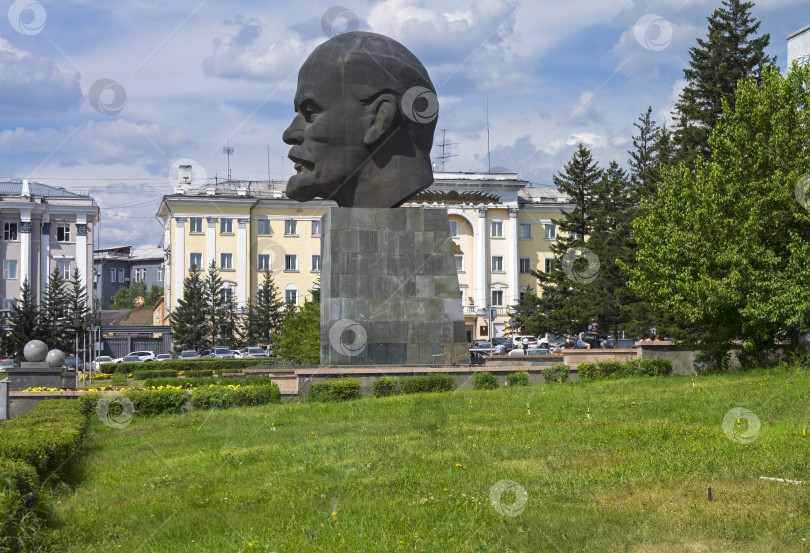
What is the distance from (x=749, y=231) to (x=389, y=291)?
757cm

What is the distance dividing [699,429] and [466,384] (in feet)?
27.1

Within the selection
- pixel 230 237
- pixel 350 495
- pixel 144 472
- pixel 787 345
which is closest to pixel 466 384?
pixel 787 345

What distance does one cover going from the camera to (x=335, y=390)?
666 inches

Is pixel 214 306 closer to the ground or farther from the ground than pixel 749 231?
closer to the ground

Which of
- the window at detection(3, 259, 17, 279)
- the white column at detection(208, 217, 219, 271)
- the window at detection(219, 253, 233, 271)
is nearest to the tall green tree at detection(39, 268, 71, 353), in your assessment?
the window at detection(3, 259, 17, 279)

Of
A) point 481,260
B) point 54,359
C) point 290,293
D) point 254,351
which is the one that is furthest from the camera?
point 481,260

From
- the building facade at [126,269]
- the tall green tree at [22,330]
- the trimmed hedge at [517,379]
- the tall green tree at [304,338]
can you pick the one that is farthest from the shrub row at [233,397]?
the building facade at [126,269]

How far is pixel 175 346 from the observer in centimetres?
5853

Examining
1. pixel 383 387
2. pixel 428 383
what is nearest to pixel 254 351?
pixel 383 387

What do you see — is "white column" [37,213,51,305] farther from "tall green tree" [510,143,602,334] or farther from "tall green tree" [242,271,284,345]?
"tall green tree" [510,143,602,334]

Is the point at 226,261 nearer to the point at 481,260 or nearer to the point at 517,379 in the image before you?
the point at 481,260

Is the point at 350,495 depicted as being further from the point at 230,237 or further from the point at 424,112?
the point at 230,237

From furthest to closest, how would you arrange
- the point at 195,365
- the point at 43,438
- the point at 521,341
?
the point at 521,341, the point at 195,365, the point at 43,438

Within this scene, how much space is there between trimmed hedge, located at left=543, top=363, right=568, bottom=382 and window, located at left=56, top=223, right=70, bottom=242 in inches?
2021
